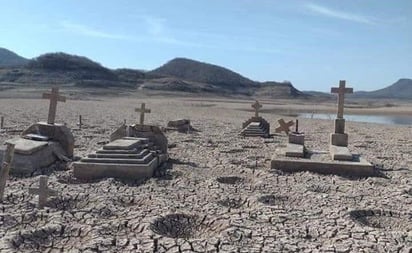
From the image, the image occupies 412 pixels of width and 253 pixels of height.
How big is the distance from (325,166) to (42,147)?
7.44 metres

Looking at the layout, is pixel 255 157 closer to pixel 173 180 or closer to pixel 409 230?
pixel 173 180

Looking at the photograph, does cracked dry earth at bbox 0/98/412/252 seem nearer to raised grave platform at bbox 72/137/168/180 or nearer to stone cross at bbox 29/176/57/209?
stone cross at bbox 29/176/57/209

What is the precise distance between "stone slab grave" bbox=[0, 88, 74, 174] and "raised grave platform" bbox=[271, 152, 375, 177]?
19.0 feet

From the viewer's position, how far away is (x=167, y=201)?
9664mm

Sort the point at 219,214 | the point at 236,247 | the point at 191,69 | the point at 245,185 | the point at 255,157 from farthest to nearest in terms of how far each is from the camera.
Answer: the point at 191,69, the point at 255,157, the point at 245,185, the point at 219,214, the point at 236,247

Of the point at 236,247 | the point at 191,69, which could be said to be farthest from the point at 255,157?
the point at 191,69

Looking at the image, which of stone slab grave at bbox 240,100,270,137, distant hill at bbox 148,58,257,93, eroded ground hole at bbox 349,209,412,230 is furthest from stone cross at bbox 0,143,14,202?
distant hill at bbox 148,58,257,93

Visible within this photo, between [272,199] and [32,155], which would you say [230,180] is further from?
[32,155]

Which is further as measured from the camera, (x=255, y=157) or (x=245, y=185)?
(x=255, y=157)

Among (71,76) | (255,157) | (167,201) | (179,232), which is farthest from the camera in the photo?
(71,76)

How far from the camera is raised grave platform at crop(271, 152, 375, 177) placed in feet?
43.0

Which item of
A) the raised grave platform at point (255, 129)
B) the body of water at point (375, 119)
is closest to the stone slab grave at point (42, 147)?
the raised grave platform at point (255, 129)

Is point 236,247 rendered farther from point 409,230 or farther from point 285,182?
point 285,182

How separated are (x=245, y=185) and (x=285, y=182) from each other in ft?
3.68
